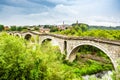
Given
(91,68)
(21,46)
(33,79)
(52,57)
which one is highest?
(21,46)

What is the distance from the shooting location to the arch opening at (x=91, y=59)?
36016 mm

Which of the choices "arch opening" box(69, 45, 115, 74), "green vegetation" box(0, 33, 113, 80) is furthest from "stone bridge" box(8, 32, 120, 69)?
"green vegetation" box(0, 33, 113, 80)

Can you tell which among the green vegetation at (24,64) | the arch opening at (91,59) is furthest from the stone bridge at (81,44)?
the green vegetation at (24,64)

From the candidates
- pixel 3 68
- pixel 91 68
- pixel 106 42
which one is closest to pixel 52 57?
pixel 3 68

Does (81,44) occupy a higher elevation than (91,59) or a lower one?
higher

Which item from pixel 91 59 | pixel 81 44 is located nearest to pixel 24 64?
pixel 81 44

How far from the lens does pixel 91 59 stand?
40.6 meters

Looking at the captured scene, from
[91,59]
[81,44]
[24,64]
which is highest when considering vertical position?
[24,64]

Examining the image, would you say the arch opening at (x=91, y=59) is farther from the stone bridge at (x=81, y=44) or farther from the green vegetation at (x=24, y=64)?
the green vegetation at (x=24, y=64)

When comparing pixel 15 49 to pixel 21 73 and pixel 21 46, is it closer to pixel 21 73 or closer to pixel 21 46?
pixel 21 46

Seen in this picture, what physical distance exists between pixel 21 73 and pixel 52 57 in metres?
3.54

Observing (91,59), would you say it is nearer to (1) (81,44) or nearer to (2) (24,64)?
(1) (81,44)

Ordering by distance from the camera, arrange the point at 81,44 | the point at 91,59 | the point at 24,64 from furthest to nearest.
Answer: the point at 91,59 < the point at 81,44 < the point at 24,64

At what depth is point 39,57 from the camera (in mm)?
17266
